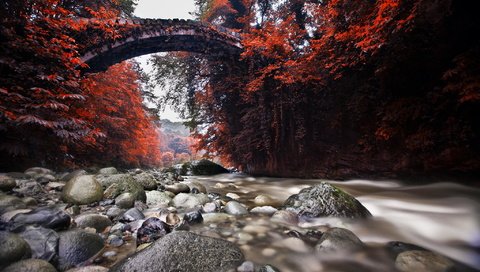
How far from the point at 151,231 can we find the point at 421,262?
2.58 meters

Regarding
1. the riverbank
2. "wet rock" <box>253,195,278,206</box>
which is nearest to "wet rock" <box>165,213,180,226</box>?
the riverbank

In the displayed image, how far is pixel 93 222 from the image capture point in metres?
2.64

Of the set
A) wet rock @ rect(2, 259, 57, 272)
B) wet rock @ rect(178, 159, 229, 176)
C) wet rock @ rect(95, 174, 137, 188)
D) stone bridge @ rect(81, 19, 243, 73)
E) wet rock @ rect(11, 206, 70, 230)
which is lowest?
wet rock @ rect(178, 159, 229, 176)

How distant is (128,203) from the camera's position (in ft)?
11.9

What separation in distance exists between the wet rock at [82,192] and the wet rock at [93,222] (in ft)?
2.98

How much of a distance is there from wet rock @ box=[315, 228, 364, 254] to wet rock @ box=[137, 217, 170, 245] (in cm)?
167

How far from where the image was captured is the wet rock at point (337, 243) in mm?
2290

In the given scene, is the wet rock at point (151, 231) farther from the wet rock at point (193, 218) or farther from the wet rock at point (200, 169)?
the wet rock at point (200, 169)

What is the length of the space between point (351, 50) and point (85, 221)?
24.5 feet

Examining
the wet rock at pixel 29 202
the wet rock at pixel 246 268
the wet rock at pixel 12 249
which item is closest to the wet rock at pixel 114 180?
the wet rock at pixel 29 202

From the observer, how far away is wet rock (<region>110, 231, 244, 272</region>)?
5.62 feet

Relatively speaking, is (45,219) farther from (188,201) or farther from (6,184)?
(6,184)

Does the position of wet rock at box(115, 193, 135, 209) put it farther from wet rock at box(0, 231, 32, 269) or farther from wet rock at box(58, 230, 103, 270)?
wet rock at box(0, 231, 32, 269)

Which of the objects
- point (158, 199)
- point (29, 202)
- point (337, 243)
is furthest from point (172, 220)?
point (29, 202)
